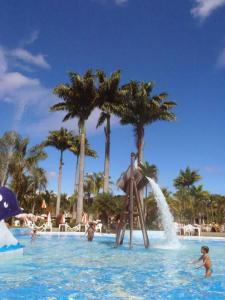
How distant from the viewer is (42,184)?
2148 inches

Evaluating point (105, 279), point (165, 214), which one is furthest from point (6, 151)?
point (105, 279)

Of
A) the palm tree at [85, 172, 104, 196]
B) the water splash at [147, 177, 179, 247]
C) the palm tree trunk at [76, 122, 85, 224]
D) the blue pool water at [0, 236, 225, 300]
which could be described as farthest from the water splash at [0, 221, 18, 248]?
the palm tree at [85, 172, 104, 196]

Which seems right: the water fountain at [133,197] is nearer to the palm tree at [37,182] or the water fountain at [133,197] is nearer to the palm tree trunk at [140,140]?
the palm tree trunk at [140,140]

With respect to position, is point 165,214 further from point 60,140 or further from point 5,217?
point 60,140

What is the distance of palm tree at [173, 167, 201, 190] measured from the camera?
293 feet

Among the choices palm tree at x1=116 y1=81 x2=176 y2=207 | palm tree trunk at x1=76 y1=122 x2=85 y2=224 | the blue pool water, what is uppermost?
palm tree at x1=116 y1=81 x2=176 y2=207

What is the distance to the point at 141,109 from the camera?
154ft

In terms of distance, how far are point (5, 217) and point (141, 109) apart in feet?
111

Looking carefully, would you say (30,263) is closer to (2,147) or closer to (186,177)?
(2,147)

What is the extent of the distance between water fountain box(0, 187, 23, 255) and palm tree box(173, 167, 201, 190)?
252 ft

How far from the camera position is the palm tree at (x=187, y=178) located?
293 feet

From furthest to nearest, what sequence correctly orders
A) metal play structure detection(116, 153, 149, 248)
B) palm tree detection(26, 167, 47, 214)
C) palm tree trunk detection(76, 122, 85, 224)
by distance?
palm tree detection(26, 167, 47, 214)
palm tree trunk detection(76, 122, 85, 224)
metal play structure detection(116, 153, 149, 248)

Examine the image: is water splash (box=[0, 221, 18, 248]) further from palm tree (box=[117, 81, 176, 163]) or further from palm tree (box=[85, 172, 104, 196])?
palm tree (box=[85, 172, 104, 196])

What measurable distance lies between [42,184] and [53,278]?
45.2 metres
